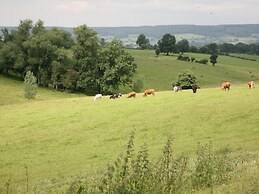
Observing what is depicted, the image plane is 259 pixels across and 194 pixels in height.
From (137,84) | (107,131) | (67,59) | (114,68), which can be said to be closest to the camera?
(107,131)

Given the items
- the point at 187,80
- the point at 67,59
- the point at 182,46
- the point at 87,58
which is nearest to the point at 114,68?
the point at 87,58

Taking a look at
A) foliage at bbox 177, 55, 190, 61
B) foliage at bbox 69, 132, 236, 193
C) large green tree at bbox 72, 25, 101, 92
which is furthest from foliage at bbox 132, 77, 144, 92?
foliage at bbox 69, 132, 236, 193

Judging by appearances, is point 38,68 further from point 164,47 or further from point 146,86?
point 164,47

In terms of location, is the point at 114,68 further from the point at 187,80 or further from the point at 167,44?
the point at 167,44

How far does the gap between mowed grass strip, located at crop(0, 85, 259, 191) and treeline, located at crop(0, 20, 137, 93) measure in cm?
4287

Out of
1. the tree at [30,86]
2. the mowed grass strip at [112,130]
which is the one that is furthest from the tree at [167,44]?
the mowed grass strip at [112,130]

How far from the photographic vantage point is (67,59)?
85312 mm

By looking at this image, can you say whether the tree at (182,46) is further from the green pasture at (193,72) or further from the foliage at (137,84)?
the foliage at (137,84)

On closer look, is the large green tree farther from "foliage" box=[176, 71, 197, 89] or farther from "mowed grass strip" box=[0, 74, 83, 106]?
"foliage" box=[176, 71, 197, 89]

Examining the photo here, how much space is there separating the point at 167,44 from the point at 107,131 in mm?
133596

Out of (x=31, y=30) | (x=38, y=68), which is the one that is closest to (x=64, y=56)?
(x=38, y=68)

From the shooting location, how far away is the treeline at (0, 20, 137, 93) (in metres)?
82.3

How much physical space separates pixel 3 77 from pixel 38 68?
850 centimetres

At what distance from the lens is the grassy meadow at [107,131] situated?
21.2 m
